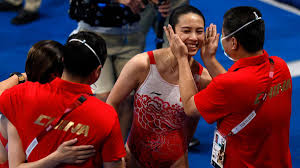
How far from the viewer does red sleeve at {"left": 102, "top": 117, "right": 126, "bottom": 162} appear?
Result: 2170 mm

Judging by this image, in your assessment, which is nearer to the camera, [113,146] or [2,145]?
[113,146]

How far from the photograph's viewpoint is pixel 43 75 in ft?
8.06

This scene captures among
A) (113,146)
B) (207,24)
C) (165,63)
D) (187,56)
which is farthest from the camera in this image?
(207,24)

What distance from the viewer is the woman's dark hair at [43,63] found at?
2451mm

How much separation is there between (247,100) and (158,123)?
759mm

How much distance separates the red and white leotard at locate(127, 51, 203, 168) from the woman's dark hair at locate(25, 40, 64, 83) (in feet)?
2.26

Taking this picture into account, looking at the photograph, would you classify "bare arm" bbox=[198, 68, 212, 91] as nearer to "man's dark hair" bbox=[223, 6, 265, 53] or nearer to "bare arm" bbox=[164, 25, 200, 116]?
"bare arm" bbox=[164, 25, 200, 116]

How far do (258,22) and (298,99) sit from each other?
10.2 feet

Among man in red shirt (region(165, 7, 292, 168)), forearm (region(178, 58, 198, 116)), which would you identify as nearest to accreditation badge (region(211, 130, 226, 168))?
man in red shirt (region(165, 7, 292, 168))

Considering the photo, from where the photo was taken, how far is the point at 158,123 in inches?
Answer: 116

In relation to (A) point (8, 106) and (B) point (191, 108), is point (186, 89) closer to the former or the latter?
(B) point (191, 108)

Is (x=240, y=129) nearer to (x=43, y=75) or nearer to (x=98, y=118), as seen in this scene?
(x=98, y=118)

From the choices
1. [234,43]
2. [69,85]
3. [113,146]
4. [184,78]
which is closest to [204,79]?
[184,78]

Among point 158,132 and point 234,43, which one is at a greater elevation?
point 234,43
